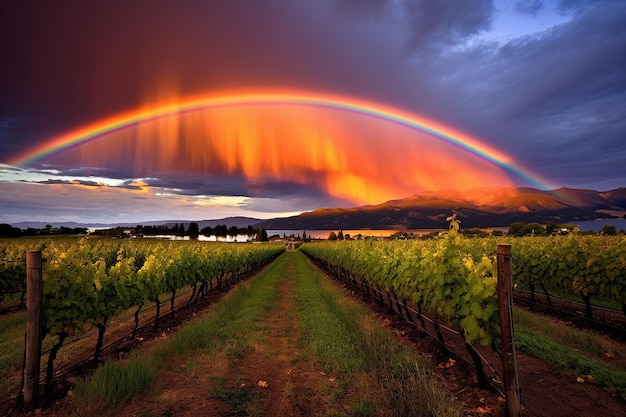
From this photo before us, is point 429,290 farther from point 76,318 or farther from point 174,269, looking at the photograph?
point 174,269

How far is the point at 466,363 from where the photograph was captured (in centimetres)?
666

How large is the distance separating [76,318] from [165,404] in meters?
2.42

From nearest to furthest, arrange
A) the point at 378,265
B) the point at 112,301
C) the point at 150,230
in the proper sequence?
the point at 112,301 < the point at 378,265 < the point at 150,230

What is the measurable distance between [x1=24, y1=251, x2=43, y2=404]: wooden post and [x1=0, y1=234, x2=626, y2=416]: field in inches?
17.6

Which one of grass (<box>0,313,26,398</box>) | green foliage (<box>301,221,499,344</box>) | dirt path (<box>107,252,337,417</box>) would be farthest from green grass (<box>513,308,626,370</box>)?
grass (<box>0,313,26,398</box>)

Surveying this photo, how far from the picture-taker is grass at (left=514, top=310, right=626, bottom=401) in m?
6.06

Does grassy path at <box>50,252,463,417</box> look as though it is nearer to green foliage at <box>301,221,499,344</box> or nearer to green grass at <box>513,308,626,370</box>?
green foliage at <box>301,221,499,344</box>

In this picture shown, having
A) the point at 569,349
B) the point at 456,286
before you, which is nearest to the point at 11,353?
the point at 456,286

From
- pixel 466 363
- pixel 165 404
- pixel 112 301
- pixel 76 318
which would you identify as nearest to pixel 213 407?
pixel 165 404

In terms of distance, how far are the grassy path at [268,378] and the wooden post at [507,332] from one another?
83 centimetres

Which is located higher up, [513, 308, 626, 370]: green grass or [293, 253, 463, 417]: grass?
[293, 253, 463, 417]: grass

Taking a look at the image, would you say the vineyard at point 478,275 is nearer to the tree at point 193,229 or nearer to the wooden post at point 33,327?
the wooden post at point 33,327

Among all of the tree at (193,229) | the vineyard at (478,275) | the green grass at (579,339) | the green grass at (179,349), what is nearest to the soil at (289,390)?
the green grass at (179,349)

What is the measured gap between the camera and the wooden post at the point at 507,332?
190 inches
